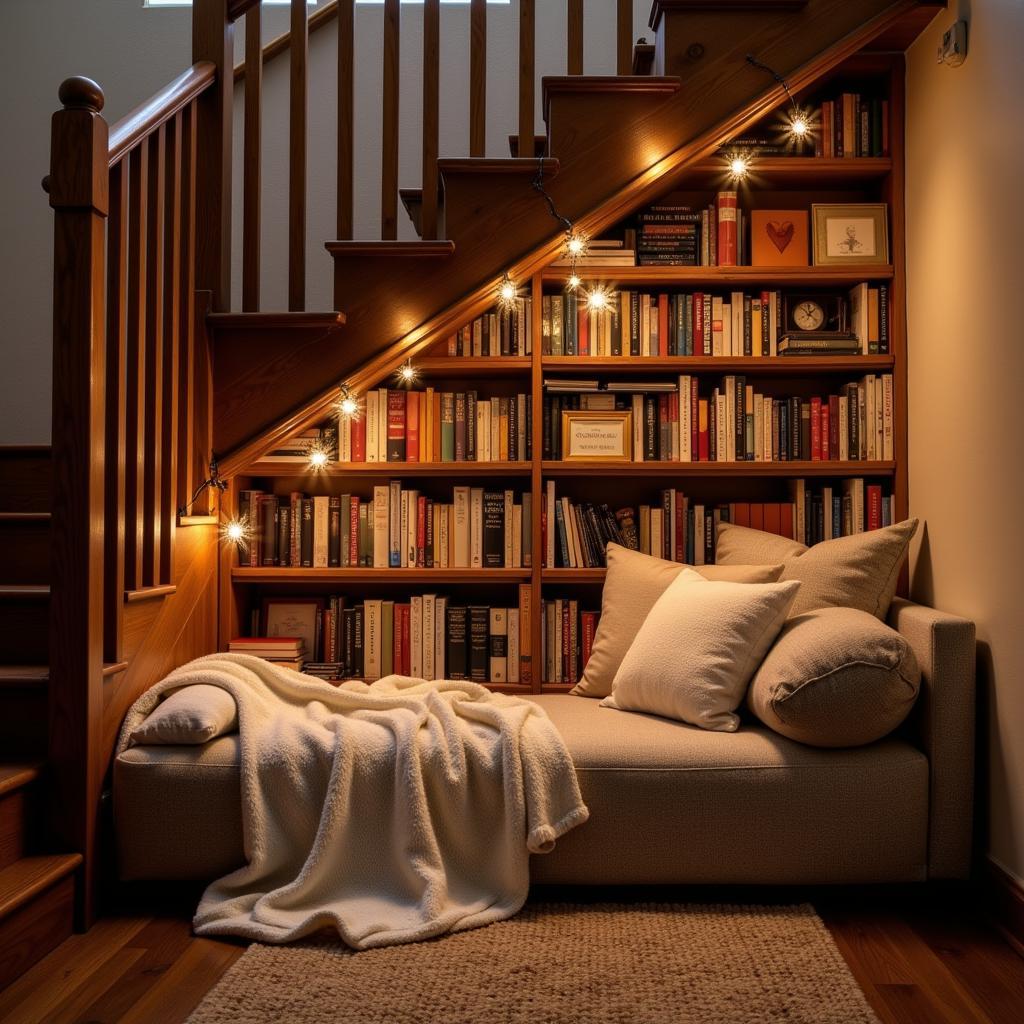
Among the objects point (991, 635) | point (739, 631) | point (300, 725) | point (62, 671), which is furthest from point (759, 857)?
point (62, 671)

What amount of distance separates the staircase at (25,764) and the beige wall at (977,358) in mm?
2004

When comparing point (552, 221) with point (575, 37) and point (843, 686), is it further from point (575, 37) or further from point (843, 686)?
point (843, 686)

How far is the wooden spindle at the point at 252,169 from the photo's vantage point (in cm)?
265

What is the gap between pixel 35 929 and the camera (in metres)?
1.84

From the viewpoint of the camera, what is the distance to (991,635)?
2.24m

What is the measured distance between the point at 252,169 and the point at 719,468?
162 cm

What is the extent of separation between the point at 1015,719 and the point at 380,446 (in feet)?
6.31

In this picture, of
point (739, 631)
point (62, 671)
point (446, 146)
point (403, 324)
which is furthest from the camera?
point (446, 146)

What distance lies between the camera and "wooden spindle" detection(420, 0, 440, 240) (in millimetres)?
2627

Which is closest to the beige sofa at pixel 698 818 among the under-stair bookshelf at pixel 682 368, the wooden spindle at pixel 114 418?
the wooden spindle at pixel 114 418

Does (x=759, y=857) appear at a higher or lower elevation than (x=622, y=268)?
lower

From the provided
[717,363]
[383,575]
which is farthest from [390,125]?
[383,575]

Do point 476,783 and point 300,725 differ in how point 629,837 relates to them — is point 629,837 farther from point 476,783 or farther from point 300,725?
point 300,725

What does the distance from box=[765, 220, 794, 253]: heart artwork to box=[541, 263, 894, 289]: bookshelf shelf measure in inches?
4.5
